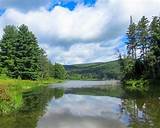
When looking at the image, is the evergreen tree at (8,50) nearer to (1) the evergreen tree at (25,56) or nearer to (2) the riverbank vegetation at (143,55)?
(1) the evergreen tree at (25,56)

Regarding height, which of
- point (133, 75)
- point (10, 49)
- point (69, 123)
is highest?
point (10, 49)

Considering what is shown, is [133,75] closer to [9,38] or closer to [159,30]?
[159,30]

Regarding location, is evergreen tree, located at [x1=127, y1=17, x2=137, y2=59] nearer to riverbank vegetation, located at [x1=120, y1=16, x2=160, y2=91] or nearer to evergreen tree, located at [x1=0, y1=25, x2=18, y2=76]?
riverbank vegetation, located at [x1=120, y1=16, x2=160, y2=91]

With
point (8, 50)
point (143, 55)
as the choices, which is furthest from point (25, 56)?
point (143, 55)

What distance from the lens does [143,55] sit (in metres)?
84.9

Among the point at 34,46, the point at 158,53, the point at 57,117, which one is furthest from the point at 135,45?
the point at 57,117

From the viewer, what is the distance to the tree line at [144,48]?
7500 cm

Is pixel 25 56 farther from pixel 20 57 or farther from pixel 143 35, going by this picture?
pixel 143 35

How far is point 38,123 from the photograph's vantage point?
22094mm

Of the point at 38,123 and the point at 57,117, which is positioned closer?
the point at 38,123

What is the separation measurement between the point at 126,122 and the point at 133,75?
66.4m

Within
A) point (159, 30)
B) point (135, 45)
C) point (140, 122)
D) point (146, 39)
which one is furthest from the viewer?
point (135, 45)

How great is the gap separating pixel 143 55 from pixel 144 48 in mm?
2290

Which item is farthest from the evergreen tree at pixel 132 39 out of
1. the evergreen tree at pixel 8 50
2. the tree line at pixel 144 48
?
the evergreen tree at pixel 8 50
